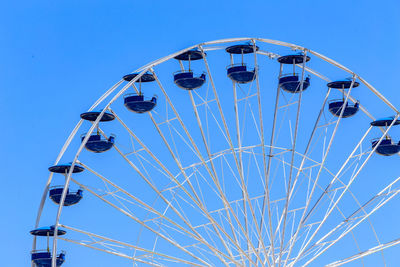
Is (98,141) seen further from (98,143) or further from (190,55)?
(190,55)

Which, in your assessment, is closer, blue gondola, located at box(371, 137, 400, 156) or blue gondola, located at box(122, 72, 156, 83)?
blue gondola, located at box(122, 72, 156, 83)

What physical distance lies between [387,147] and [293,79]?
7336 millimetres

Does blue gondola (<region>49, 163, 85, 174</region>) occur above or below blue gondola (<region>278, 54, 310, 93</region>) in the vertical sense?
below

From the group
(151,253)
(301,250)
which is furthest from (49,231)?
(301,250)

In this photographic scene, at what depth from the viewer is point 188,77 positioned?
51.5 m

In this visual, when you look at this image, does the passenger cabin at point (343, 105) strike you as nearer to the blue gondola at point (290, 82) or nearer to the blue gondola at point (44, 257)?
the blue gondola at point (290, 82)

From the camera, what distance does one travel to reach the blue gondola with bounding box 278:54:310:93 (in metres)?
52.1

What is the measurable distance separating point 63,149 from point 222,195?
332 inches

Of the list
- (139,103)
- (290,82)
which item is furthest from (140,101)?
(290,82)

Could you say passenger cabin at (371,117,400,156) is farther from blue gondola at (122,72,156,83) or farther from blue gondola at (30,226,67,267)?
blue gondola at (30,226,67,267)

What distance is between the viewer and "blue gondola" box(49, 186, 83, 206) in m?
52.8

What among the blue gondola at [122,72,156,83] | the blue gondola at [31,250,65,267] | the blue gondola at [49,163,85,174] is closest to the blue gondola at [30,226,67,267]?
the blue gondola at [31,250,65,267]

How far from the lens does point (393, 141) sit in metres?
57.5

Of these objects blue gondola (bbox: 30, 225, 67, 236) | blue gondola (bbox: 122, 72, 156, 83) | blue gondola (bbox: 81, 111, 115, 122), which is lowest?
blue gondola (bbox: 30, 225, 67, 236)
